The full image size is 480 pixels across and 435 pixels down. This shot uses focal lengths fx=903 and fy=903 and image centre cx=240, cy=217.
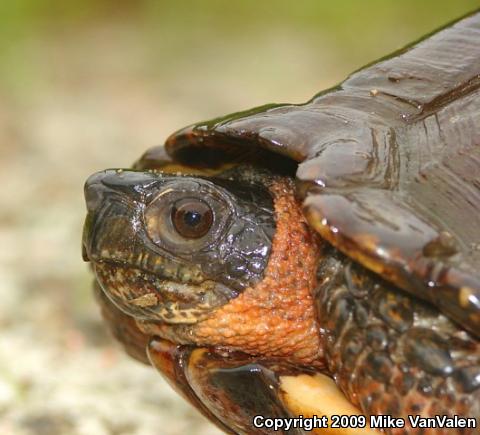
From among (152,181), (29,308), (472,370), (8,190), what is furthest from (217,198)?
(8,190)

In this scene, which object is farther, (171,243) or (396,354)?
(171,243)

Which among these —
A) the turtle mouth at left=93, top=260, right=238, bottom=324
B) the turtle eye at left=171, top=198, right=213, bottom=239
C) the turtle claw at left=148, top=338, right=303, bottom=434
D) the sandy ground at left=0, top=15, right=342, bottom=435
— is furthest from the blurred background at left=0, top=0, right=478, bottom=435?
the turtle eye at left=171, top=198, right=213, bottom=239

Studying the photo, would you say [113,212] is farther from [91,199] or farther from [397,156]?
[397,156]

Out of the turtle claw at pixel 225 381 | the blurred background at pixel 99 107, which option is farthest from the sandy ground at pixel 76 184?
the turtle claw at pixel 225 381

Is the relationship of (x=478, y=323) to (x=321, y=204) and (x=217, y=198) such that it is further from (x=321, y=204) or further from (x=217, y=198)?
(x=217, y=198)

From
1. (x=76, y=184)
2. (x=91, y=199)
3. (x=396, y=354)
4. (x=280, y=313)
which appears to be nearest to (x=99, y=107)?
(x=76, y=184)
